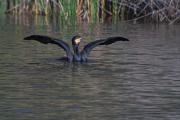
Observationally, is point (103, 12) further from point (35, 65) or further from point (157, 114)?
point (157, 114)

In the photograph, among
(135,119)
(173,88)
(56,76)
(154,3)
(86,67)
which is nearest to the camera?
(135,119)

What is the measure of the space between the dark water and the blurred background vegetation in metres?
3.83

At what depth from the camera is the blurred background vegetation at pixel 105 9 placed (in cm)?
2434

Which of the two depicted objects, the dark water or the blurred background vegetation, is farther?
the blurred background vegetation

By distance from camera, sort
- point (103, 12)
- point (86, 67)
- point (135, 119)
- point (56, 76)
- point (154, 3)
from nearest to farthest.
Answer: point (135, 119), point (56, 76), point (86, 67), point (154, 3), point (103, 12)

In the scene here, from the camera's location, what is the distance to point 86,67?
14.5 meters

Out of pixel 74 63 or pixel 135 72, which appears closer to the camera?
pixel 135 72

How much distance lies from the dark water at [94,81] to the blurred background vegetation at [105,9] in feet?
12.6

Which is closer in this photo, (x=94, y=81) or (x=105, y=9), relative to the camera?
(x=94, y=81)

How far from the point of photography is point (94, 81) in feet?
41.9

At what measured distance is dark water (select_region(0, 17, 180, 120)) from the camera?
10172 mm

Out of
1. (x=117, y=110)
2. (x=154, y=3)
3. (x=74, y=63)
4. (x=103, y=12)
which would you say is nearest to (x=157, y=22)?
(x=154, y=3)

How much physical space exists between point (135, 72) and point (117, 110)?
11.5 feet

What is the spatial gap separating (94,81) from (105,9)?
13851 mm
